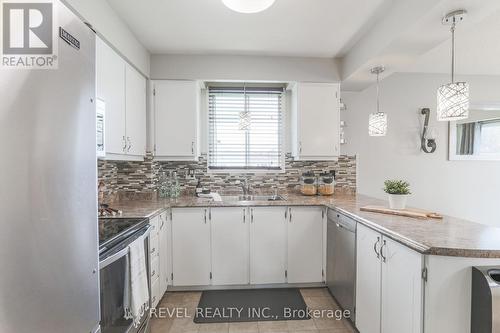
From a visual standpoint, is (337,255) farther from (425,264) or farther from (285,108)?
(285,108)

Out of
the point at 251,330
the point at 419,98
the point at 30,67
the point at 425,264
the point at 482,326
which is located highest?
the point at 419,98

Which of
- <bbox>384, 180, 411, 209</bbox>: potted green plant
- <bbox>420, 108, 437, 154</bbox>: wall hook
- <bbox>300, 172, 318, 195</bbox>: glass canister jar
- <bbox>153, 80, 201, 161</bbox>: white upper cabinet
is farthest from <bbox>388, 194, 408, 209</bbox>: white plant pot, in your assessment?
<bbox>153, 80, 201, 161</bbox>: white upper cabinet

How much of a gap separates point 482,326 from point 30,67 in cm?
193

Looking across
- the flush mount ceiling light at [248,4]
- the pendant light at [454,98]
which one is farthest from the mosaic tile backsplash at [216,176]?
the flush mount ceiling light at [248,4]

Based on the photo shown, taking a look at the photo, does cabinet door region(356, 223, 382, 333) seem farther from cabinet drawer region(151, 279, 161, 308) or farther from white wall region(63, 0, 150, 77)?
white wall region(63, 0, 150, 77)

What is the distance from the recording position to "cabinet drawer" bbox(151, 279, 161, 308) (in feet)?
7.14

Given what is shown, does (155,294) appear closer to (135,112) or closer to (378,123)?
(135,112)

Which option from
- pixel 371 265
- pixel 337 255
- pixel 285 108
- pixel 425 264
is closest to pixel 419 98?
pixel 285 108

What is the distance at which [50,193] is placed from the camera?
0.70 meters

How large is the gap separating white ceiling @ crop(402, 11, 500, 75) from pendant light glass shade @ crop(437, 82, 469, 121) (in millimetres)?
778

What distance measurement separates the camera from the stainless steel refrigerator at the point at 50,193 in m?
0.62

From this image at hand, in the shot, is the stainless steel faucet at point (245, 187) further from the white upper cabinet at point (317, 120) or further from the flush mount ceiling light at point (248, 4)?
the flush mount ceiling light at point (248, 4)

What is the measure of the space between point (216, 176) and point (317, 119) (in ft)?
4.65

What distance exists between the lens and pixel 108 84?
208 centimetres
